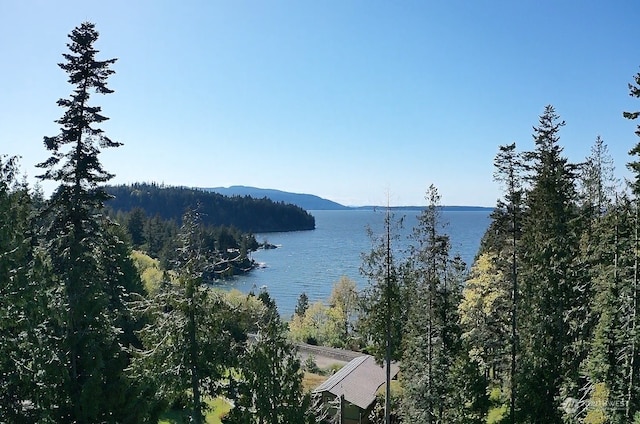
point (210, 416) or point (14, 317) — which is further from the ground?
point (14, 317)

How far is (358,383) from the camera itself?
31172 mm

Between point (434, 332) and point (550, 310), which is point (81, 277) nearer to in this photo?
point (434, 332)

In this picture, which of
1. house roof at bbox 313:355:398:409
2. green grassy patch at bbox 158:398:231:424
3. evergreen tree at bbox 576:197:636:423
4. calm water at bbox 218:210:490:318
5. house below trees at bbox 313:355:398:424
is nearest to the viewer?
evergreen tree at bbox 576:197:636:423

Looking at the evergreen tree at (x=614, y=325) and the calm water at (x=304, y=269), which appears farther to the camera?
the calm water at (x=304, y=269)

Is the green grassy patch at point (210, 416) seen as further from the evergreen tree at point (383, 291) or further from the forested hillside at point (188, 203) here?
the forested hillside at point (188, 203)

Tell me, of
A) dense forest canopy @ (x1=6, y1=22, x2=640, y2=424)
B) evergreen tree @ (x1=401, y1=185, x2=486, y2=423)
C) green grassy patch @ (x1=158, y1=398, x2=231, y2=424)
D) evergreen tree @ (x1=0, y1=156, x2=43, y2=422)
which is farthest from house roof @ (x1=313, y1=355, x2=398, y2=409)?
evergreen tree @ (x1=0, y1=156, x2=43, y2=422)

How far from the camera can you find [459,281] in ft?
69.5

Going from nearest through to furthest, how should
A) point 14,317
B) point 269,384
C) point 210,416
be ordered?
point 14,317
point 269,384
point 210,416

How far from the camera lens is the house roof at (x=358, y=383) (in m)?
28.8

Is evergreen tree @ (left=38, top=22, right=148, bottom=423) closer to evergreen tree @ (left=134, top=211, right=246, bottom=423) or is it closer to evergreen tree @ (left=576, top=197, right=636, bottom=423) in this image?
evergreen tree @ (left=134, top=211, right=246, bottom=423)

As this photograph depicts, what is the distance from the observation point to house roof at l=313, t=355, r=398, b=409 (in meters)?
28.8

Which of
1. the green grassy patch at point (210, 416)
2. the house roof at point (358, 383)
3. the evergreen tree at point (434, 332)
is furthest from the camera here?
the house roof at point (358, 383)

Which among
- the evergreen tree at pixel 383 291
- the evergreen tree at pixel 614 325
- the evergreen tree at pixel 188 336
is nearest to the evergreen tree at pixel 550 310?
the evergreen tree at pixel 614 325

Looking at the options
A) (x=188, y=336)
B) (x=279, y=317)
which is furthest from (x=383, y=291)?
(x=188, y=336)
